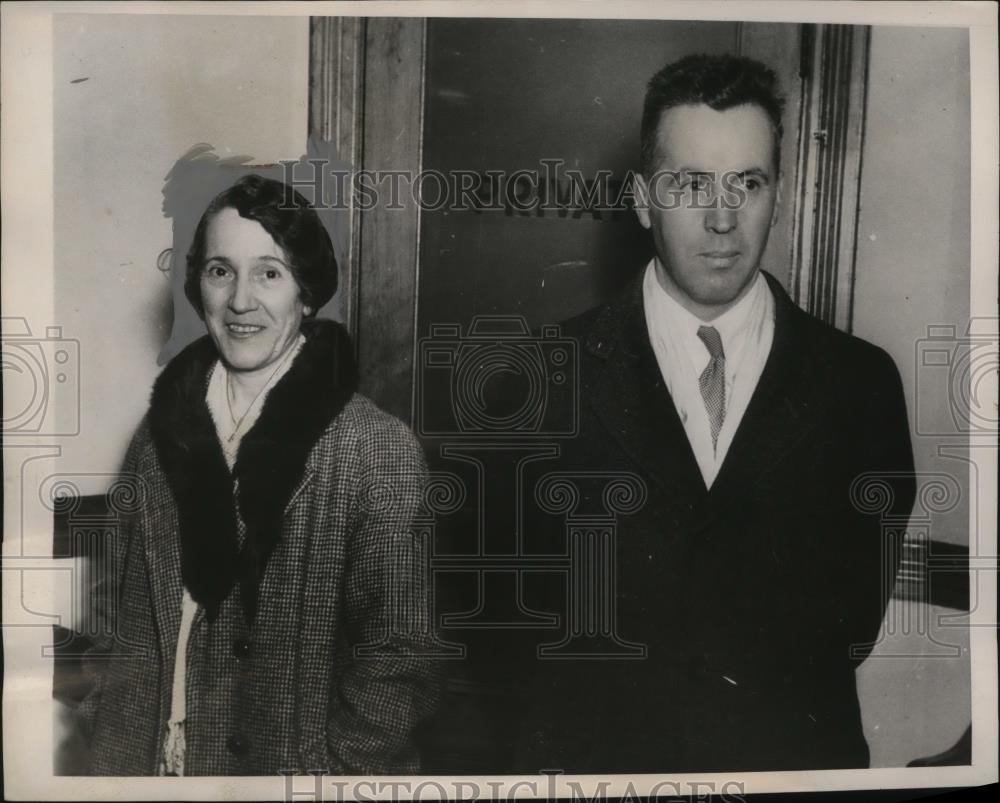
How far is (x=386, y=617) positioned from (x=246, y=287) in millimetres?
684

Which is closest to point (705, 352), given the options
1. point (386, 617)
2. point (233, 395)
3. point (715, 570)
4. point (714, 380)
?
point (714, 380)

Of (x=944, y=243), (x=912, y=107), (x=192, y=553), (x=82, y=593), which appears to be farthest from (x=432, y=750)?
(x=912, y=107)

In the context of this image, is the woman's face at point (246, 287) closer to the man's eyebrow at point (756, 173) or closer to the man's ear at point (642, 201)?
the man's ear at point (642, 201)

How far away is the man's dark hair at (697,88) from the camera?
1.76 metres

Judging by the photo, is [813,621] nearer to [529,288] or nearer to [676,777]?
[676,777]

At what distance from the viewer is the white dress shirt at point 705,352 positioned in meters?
1.79

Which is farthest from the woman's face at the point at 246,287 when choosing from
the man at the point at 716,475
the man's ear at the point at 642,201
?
the man's ear at the point at 642,201

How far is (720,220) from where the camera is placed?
1769 mm

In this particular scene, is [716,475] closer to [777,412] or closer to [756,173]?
[777,412]

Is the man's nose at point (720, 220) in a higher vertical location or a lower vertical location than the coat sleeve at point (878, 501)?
higher

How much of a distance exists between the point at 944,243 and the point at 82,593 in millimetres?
1842

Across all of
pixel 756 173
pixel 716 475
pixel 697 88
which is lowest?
pixel 716 475

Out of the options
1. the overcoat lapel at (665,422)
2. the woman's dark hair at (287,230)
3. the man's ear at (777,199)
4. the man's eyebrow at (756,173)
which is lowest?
the overcoat lapel at (665,422)

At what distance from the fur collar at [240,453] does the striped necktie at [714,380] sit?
0.69 m
